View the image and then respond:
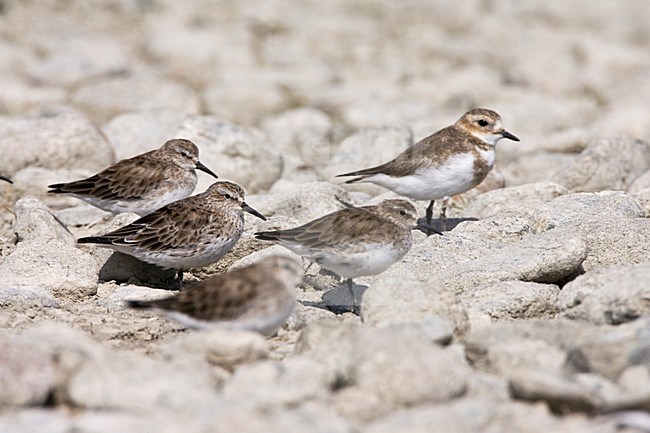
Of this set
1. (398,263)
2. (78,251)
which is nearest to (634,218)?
(398,263)

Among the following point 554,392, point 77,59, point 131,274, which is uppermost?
point 77,59

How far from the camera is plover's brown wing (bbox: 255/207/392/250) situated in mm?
9391

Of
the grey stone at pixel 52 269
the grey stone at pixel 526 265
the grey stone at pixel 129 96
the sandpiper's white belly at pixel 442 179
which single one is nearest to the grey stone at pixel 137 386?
the grey stone at pixel 52 269

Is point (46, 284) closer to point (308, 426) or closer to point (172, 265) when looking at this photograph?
point (172, 265)

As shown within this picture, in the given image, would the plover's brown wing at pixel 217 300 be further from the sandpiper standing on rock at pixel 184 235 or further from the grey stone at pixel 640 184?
the grey stone at pixel 640 184

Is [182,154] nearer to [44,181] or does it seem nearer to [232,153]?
[232,153]

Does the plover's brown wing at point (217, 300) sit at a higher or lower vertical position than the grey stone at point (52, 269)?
higher

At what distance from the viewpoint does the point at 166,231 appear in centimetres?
1017

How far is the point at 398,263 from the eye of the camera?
34.0 ft

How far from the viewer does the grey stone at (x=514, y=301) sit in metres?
8.88

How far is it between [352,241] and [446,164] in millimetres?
2862

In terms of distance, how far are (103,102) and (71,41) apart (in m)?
3.85

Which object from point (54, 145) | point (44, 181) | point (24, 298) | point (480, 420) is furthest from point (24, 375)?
point (54, 145)

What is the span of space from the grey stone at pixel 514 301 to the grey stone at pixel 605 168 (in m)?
4.71
